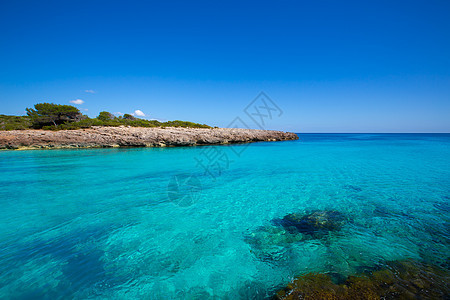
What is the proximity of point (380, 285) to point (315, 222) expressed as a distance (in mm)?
2272

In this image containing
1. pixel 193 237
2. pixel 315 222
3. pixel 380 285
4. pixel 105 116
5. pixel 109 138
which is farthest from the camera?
pixel 105 116

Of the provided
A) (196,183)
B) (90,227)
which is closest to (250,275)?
(90,227)

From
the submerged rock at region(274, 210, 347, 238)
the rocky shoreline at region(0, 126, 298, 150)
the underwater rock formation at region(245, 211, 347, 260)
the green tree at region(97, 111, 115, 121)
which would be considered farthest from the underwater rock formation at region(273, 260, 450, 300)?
the green tree at region(97, 111, 115, 121)

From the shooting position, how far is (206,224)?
526 centimetres

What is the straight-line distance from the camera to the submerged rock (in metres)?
4.72

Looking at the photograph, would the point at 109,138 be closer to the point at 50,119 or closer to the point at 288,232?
the point at 50,119

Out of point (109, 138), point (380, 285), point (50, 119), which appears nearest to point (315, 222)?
point (380, 285)

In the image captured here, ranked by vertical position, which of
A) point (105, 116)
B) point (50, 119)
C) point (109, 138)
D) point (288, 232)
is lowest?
point (288, 232)

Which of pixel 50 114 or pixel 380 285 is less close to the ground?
pixel 50 114

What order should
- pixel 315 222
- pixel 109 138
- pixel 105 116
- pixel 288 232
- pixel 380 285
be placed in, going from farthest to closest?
pixel 105 116 < pixel 109 138 < pixel 315 222 < pixel 288 232 < pixel 380 285

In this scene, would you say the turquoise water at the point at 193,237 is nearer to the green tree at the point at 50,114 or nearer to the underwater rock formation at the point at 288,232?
the underwater rock formation at the point at 288,232

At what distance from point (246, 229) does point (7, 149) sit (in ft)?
113

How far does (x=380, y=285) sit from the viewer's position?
2.85 m

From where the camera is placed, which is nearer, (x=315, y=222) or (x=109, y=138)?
(x=315, y=222)
